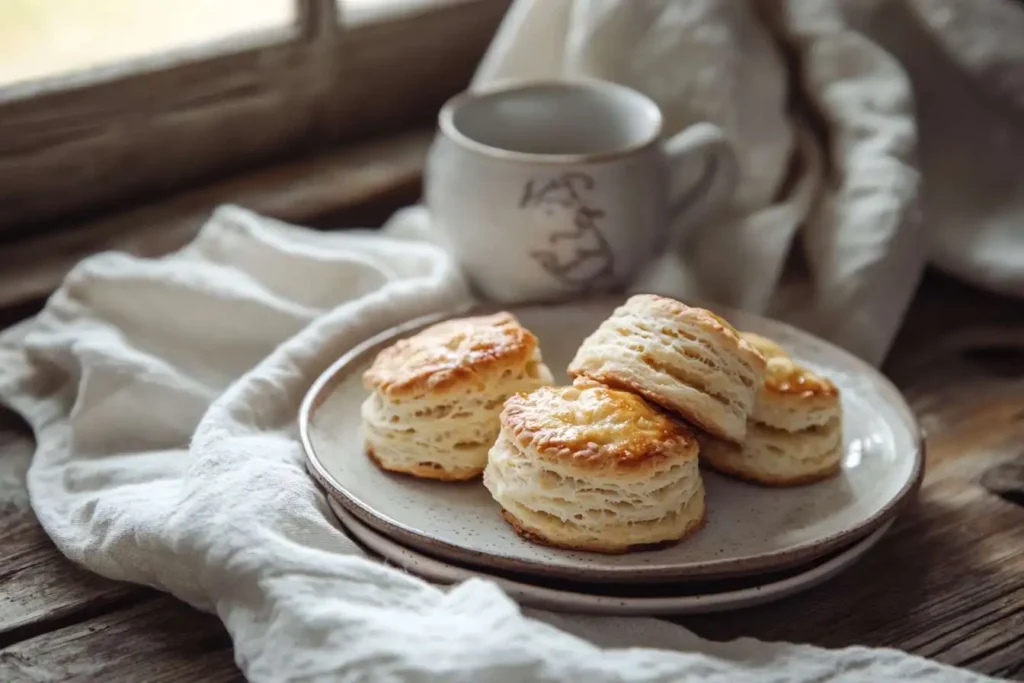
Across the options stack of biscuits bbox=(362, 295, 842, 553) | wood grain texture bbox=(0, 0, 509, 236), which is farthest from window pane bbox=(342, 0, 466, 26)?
stack of biscuits bbox=(362, 295, 842, 553)

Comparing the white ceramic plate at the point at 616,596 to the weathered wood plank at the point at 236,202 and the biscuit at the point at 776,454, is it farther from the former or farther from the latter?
the weathered wood plank at the point at 236,202

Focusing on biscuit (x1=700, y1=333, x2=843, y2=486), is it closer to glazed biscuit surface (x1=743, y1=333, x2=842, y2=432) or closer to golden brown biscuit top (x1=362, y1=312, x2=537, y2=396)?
glazed biscuit surface (x1=743, y1=333, x2=842, y2=432)

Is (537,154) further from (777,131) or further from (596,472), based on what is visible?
(596,472)

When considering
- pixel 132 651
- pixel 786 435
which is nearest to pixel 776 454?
pixel 786 435

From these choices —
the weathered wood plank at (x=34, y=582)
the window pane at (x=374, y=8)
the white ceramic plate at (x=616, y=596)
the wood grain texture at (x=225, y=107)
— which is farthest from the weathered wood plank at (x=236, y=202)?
the white ceramic plate at (x=616, y=596)

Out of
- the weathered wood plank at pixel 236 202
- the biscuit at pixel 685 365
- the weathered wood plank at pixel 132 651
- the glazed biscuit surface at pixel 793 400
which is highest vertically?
the biscuit at pixel 685 365

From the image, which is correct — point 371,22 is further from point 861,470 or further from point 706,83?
point 861,470

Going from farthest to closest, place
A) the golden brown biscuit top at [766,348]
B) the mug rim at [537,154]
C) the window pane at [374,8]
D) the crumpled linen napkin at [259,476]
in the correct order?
the window pane at [374,8] < the mug rim at [537,154] < the golden brown biscuit top at [766,348] < the crumpled linen napkin at [259,476]
